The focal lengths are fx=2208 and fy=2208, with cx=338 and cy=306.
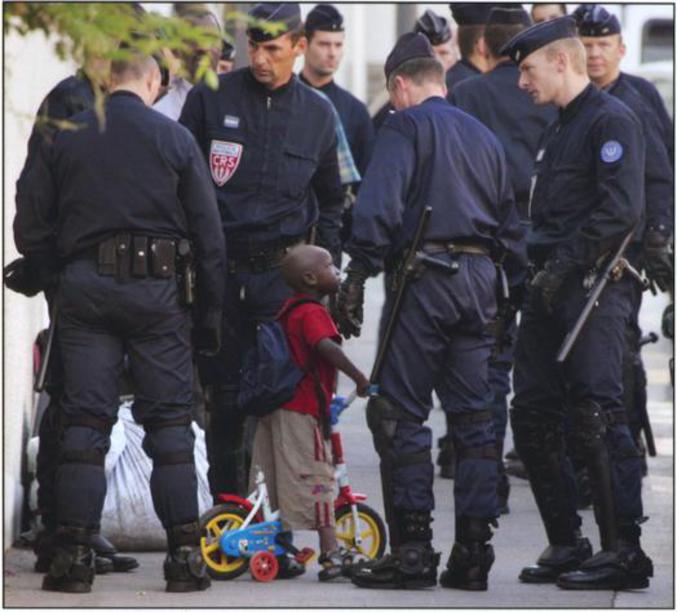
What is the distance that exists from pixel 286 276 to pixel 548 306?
38.6 inches

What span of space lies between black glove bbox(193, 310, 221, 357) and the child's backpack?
7.7 inches

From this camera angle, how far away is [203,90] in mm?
9023

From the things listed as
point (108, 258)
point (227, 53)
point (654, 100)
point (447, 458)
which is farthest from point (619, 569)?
point (227, 53)

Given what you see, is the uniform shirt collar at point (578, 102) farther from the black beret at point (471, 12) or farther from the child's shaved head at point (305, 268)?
the black beret at point (471, 12)

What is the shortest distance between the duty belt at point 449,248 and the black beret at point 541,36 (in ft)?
2.58

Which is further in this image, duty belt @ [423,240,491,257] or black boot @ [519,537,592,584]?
black boot @ [519,537,592,584]

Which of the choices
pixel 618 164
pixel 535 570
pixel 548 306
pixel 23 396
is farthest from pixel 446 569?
pixel 23 396

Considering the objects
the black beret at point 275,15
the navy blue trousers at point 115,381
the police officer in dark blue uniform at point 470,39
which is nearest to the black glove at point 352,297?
the navy blue trousers at point 115,381

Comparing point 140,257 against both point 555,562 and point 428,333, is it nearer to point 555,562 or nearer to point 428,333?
point 428,333

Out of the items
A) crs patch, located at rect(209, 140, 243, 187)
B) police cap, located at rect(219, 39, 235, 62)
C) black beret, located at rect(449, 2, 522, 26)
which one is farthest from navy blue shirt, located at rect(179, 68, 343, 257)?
police cap, located at rect(219, 39, 235, 62)

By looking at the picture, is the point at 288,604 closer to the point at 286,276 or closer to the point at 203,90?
the point at 286,276

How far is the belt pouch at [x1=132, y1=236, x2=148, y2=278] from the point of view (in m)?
7.61

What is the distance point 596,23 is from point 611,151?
1972mm

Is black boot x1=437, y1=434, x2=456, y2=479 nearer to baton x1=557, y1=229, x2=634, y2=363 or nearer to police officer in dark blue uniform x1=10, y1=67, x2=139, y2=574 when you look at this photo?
Answer: police officer in dark blue uniform x1=10, y1=67, x2=139, y2=574
